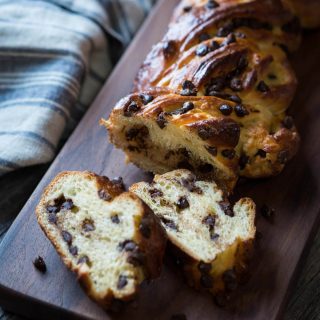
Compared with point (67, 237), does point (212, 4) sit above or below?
above

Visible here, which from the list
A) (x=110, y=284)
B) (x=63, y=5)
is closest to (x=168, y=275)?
(x=110, y=284)

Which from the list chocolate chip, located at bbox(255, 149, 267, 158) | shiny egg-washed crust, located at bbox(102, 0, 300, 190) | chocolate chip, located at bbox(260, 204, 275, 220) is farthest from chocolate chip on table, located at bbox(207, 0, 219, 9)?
chocolate chip, located at bbox(260, 204, 275, 220)

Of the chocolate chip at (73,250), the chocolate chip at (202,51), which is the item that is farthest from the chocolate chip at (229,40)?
the chocolate chip at (73,250)

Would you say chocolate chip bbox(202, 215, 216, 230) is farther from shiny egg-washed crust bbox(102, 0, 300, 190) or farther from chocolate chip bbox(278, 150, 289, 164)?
chocolate chip bbox(278, 150, 289, 164)

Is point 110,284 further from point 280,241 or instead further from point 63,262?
point 280,241

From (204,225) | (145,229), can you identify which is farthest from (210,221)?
(145,229)

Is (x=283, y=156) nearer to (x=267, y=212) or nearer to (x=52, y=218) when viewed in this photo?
(x=267, y=212)
